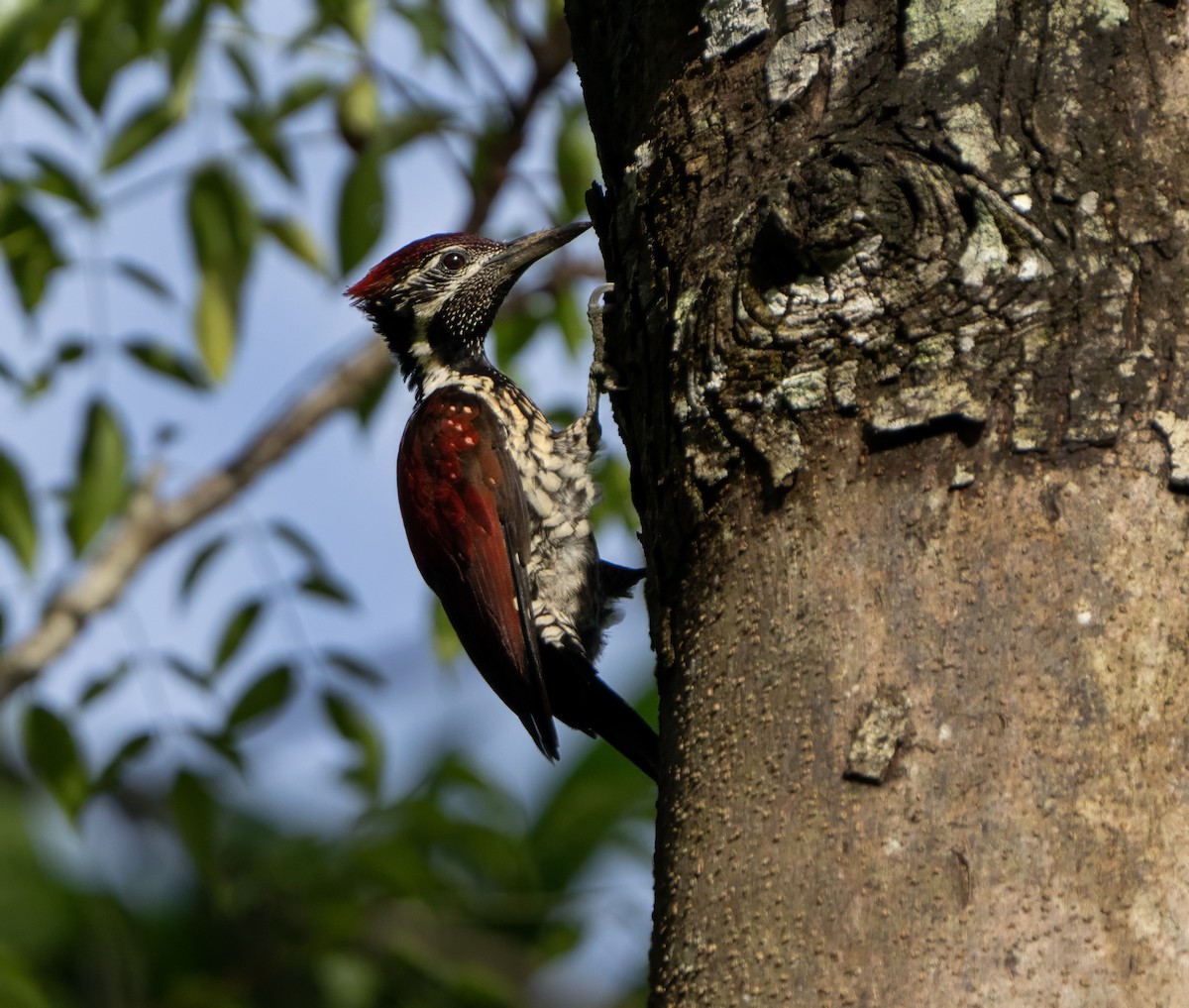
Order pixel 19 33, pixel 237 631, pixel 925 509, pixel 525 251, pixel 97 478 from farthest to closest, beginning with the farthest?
pixel 525 251, pixel 237 631, pixel 97 478, pixel 19 33, pixel 925 509

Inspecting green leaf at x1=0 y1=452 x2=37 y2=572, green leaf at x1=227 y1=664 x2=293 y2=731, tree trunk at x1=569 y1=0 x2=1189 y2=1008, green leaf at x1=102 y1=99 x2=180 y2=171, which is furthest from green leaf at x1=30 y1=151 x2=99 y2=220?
tree trunk at x1=569 y1=0 x2=1189 y2=1008

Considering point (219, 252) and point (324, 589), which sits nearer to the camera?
point (219, 252)

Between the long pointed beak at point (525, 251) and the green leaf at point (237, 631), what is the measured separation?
3.96 ft

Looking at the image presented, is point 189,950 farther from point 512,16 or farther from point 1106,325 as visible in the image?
point 1106,325

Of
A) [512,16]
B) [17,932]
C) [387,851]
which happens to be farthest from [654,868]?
[17,932]

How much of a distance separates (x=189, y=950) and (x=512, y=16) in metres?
5.75

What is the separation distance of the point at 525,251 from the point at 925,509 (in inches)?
110

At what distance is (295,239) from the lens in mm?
4348

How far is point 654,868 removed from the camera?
164cm

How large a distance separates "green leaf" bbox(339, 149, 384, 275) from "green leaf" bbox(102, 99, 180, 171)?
0.45 metres

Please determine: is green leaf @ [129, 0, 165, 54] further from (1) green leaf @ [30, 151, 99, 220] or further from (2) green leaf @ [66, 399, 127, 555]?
(2) green leaf @ [66, 399, 127, 555]

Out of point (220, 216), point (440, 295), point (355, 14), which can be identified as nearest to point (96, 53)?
point (220, 216)

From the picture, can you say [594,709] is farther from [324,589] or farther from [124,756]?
[124,756]

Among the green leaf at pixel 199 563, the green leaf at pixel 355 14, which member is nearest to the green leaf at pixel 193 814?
the green leaf at pixel 199 563
